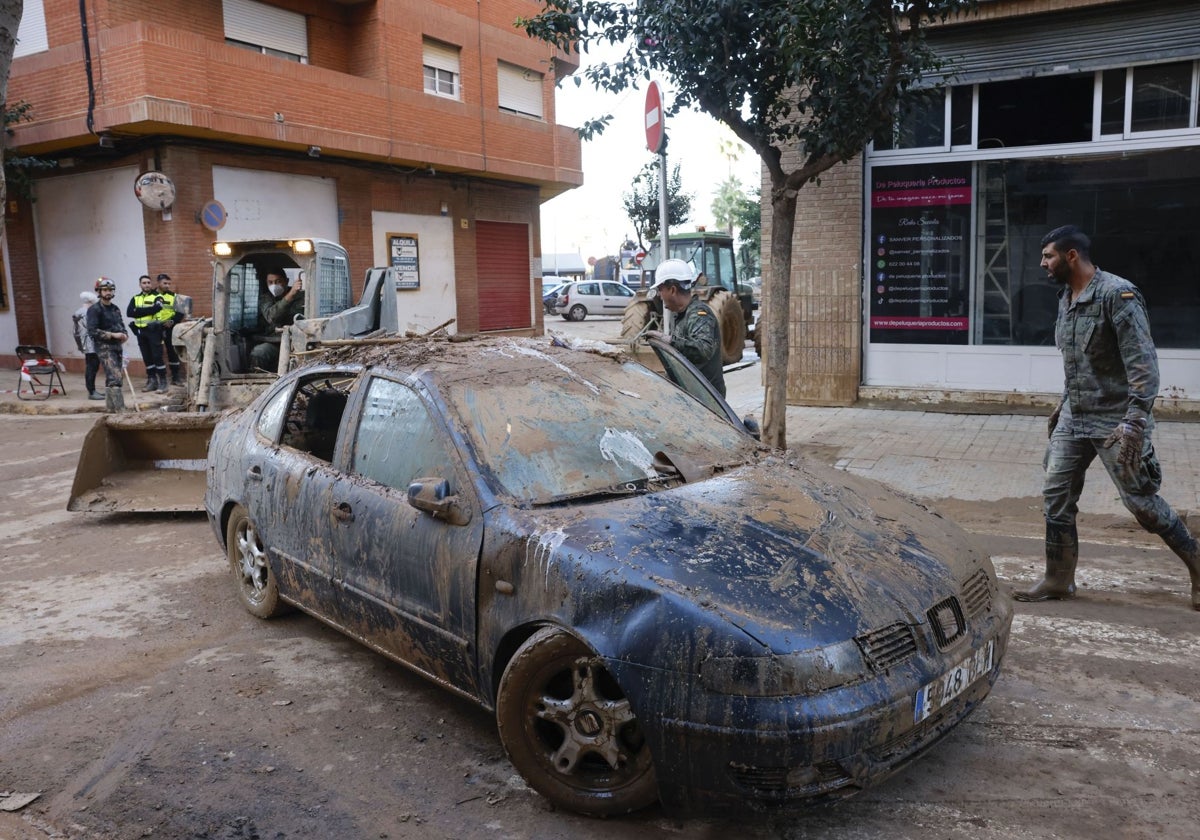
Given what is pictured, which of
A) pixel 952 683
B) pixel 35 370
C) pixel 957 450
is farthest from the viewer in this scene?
pixel 35 370

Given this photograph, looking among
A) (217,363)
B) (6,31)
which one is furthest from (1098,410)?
(6,31)

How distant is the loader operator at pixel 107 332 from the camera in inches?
533

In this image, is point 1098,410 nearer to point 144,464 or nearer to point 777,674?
point 777,674

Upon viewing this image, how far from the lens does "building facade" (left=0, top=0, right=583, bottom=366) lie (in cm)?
1543

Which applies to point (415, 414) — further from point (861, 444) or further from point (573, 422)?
point (861, 444)

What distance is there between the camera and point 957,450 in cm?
882

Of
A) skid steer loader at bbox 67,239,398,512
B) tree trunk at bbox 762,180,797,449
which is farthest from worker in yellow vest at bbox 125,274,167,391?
tree trunk at bbox 762,180,797,449

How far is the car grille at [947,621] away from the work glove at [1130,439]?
2040 millimetres

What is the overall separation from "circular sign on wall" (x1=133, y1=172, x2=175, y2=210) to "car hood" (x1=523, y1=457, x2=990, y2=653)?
48.2 feet

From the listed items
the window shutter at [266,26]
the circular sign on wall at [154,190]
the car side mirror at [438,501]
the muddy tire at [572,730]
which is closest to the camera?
the muddy tire at [572,730]

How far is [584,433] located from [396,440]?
0.81m

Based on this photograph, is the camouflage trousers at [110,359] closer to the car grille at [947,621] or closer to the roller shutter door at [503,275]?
the roller shutter door at [503,275]

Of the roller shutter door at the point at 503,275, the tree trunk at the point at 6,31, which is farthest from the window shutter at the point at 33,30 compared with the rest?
the roller shutter door at the point at 503,275

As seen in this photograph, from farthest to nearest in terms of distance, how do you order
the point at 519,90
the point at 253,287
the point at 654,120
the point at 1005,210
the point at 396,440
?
the point at 519,90
the point at 253,287
the point at 1005,210
the point at 654,120
the point at 396,440
